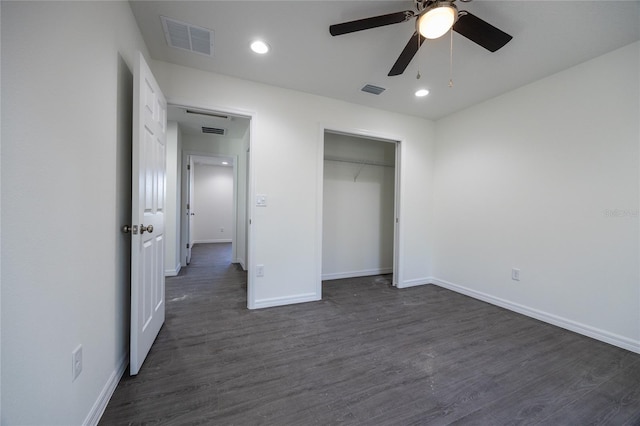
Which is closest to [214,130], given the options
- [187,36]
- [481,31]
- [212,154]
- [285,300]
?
[212,154]

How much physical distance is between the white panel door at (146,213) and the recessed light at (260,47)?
861 millimetres

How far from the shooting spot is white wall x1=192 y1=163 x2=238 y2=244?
7535mm

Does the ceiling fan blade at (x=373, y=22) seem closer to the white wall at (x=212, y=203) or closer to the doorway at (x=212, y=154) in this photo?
the doorway at (x=212, y=154)

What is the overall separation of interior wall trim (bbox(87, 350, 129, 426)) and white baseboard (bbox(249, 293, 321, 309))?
1.21m

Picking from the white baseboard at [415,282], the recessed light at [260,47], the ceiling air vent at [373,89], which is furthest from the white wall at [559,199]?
the recessed light at [260,47]

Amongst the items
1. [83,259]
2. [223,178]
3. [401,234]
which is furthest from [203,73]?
[223,178]

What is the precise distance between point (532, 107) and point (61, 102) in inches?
149

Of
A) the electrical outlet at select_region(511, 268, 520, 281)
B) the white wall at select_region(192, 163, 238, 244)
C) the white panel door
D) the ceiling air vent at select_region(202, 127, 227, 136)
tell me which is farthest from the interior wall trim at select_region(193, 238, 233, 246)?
the electrical outlet at select_region(511, 268, 520, 281)

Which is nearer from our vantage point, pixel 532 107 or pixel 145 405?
pixel 145 405

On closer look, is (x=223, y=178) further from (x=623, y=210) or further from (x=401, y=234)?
(x=623, y=210)

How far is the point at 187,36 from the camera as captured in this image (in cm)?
200

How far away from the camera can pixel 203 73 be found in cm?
249

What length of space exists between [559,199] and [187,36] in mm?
3736

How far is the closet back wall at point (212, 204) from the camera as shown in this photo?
754 cm
